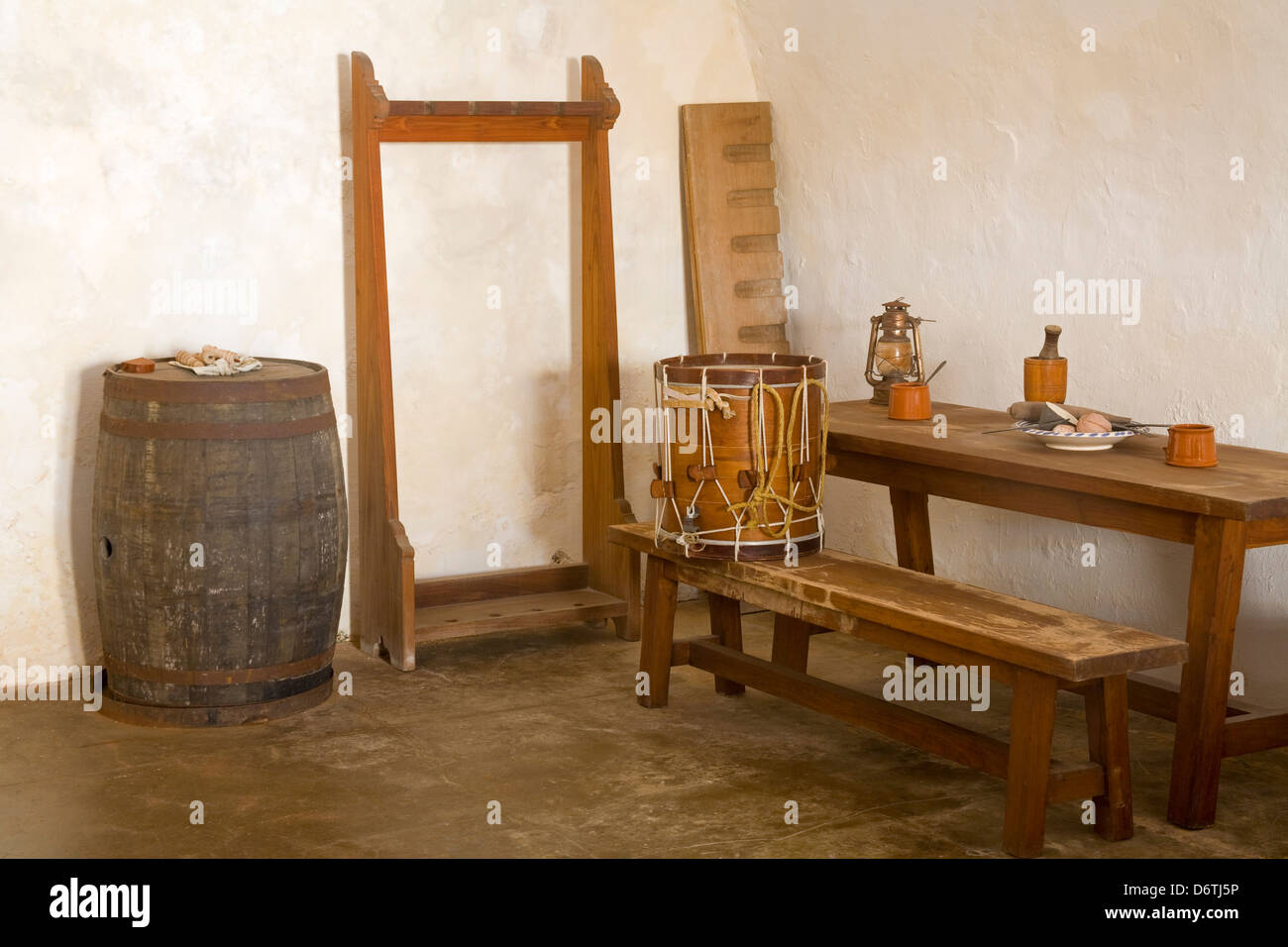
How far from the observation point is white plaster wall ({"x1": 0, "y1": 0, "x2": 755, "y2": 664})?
4305mm

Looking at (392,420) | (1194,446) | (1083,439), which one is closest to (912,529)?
(1083,439)

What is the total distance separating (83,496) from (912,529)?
254 centimetres

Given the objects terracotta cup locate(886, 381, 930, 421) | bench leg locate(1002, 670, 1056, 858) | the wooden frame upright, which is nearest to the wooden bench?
bench leg locate(1002, 670, 1056, 858)

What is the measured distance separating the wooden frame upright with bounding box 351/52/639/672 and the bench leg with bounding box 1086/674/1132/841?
77.8 inches

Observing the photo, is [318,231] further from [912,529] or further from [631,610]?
[912,529]

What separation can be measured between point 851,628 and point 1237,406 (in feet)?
4.26

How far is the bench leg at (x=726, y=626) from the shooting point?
14.1ft

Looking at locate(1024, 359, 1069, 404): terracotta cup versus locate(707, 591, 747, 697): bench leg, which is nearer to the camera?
locate(1024, 359, 1069, 404): terracotta cup

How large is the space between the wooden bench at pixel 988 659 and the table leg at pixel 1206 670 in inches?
6.0

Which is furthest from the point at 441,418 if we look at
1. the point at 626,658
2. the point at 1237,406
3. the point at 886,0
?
the point at 1237,406

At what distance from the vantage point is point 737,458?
12.4ft

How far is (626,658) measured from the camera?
4.75m

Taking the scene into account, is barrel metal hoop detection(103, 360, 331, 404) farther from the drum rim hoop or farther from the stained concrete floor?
the drum rim hoop

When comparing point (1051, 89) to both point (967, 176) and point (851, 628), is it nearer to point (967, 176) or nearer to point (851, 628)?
point (967, 176)
